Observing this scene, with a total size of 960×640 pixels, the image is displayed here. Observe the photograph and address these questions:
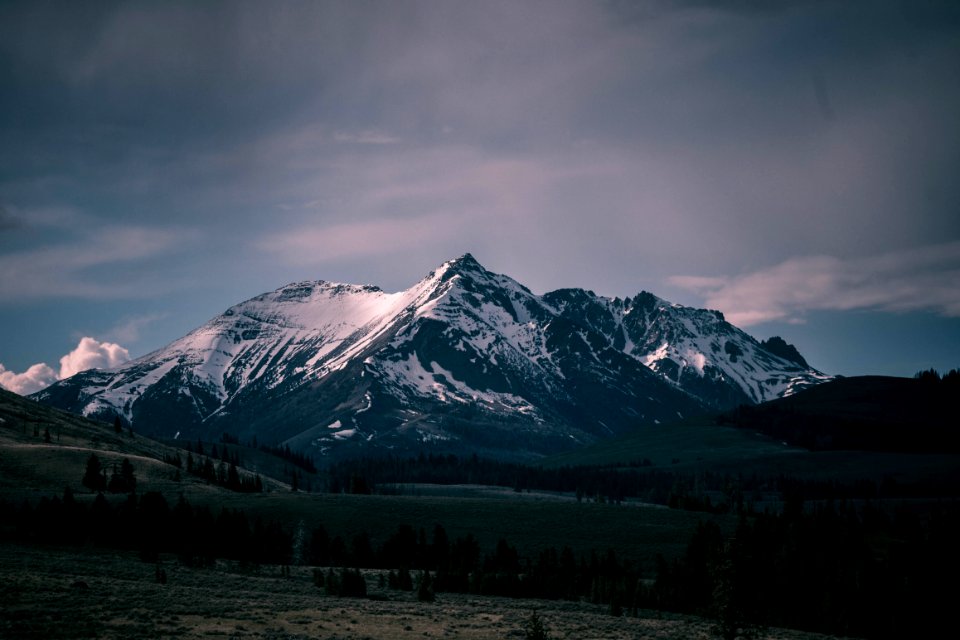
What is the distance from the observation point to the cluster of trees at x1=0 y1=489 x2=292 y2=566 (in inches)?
4183

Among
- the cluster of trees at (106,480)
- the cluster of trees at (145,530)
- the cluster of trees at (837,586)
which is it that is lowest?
the cluster of trees at (837,586)

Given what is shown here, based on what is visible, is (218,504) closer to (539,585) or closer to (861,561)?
(539,585)

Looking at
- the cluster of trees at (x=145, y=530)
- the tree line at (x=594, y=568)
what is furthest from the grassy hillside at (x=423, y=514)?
the cluster of trees at (x=145, y=530)

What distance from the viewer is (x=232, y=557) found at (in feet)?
376

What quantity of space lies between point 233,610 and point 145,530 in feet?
162

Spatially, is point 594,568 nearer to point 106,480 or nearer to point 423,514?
point 423,514

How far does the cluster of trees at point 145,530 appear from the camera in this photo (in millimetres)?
106250

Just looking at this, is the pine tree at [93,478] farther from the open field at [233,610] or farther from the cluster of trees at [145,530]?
the open field at [233,610]

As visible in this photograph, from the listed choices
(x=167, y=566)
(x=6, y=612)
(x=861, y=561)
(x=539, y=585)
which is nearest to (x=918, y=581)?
(x=861, y=561)

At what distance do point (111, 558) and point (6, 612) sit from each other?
42.7 metres

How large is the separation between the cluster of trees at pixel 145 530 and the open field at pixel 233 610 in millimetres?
8707

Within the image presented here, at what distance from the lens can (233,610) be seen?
217 ft

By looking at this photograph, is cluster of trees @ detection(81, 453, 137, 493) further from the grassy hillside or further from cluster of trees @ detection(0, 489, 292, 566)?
cluster of trees @ detection(0, 489, 292, 566)

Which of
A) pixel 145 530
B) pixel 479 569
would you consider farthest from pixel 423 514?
pixel 145 530
